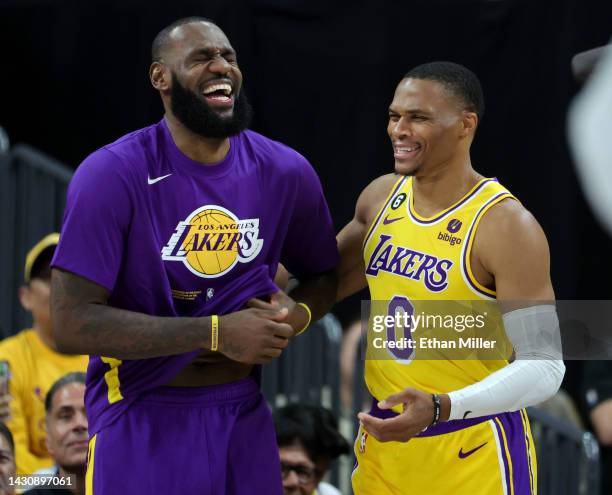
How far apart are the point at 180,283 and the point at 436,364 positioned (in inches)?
37.1

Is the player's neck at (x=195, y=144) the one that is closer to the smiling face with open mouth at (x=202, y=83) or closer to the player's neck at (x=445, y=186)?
the smiling face with open mouth at (x=202, y=83)

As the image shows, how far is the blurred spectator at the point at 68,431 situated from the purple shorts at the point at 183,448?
3.88 feet

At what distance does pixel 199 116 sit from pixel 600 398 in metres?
3.06

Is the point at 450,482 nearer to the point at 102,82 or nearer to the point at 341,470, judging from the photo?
the point at 341,470

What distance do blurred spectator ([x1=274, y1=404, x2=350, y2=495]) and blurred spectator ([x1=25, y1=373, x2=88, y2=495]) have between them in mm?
889

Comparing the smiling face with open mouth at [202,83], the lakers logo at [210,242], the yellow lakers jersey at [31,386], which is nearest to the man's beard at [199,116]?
the smiling face with open mouth at [202,83]

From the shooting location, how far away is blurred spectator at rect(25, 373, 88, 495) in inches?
211

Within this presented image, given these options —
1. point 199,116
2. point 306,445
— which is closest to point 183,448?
point 199,116

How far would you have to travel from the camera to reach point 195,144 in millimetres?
4234

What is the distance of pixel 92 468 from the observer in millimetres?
4137

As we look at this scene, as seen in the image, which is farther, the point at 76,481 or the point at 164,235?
the point at 76,481

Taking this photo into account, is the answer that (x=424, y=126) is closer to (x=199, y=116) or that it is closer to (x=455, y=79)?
(x=455, y=79)

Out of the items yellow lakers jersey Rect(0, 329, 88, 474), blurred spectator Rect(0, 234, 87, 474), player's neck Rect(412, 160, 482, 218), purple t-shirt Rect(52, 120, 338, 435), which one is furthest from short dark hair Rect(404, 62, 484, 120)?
blurred spectator Rect(0, 234, 87, 474)

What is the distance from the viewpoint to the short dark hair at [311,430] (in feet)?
18.7
